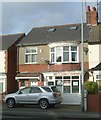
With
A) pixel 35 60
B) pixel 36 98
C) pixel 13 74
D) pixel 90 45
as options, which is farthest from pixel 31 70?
pixel 36 98

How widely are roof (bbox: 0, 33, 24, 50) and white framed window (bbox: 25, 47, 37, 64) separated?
3.23 meters

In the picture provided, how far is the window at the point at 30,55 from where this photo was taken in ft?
117

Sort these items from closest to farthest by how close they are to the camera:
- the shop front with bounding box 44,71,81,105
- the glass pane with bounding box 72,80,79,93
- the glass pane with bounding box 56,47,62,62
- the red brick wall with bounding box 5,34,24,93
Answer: the shop front with bounding box 44,71,81,105 → the glass pane with bounding box 72,80,79,93 → the glass pane with bounding box 56,47,62,62 → the red brick wall with bounding box 5,34,24,93

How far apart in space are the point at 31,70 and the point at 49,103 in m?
9.88

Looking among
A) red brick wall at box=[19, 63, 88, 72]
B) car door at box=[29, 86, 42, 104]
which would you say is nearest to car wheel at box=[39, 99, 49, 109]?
car door at box=[29, 86, 42, 104]

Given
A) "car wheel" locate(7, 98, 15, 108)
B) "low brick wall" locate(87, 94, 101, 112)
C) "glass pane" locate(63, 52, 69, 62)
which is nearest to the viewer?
"low brick wall" locate(87, 94, 101, 112)

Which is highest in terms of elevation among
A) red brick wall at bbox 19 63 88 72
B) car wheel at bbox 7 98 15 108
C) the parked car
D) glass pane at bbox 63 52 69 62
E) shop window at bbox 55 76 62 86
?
glass pane at bbox 63 52 69 62

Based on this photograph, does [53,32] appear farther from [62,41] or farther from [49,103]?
[49,103]

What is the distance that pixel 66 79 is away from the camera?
33.2 meters

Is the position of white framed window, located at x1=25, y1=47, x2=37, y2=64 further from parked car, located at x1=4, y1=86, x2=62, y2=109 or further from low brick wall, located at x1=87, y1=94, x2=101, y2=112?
low brick wall, located at x1=87, y1=94, x2=101, y2=112

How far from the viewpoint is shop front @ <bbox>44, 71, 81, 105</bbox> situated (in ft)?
107

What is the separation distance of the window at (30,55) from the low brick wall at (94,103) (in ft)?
40.5

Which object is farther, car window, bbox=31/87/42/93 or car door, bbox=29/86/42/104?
car window, bbox=31/87/42/93

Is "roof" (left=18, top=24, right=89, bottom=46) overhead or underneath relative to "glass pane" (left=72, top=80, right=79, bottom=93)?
overhead
